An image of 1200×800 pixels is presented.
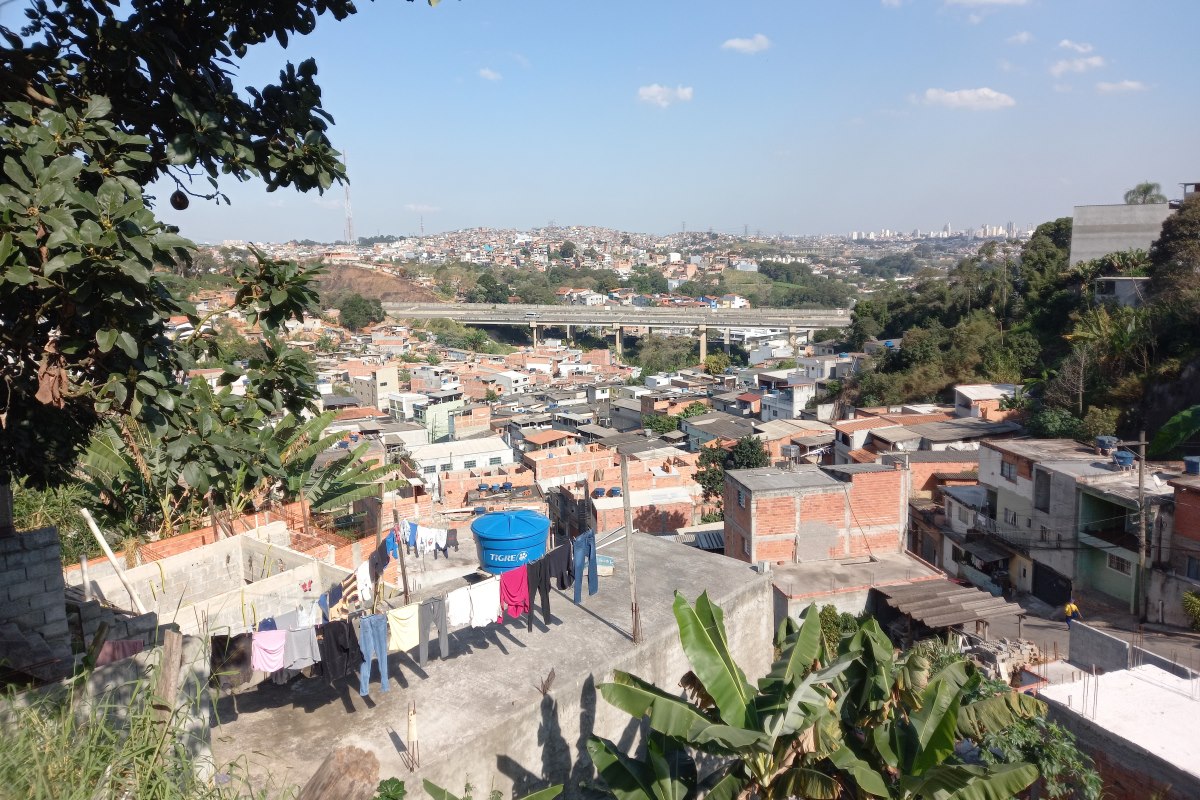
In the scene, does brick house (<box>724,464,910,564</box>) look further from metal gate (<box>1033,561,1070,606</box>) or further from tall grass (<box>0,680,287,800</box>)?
tall grass (<box>0,680,287,800</box>)

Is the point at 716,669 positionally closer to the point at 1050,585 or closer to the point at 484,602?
the point at 484,602

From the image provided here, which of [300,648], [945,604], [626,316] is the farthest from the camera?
[626,316]

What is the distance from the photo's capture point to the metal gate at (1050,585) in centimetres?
1612

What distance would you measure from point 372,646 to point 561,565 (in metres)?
2.02

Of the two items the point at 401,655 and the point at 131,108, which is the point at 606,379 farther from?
the point at 131,108

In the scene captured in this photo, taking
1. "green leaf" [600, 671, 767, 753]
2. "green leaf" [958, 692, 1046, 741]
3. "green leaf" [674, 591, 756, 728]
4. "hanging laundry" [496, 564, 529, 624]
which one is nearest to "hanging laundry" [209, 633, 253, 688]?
"hanging laundry" [496, 564, 529, 624]

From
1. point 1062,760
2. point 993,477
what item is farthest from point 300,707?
A: point 993,477

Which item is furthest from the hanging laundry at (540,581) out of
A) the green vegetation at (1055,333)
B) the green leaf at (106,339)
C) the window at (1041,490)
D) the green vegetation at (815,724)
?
the green vegetation at (1055,333)

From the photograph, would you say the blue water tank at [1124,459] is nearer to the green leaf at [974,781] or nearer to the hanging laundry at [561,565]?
the hanging laundry at [561,565]

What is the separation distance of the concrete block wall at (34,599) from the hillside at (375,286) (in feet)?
299

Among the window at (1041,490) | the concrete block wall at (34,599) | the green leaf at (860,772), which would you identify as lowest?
the window at (1041,490)

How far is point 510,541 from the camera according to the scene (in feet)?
28.7

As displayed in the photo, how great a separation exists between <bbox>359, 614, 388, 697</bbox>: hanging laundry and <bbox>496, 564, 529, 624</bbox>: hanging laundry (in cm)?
112

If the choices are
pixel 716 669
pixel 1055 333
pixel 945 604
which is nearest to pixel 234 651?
pixel 716 669
